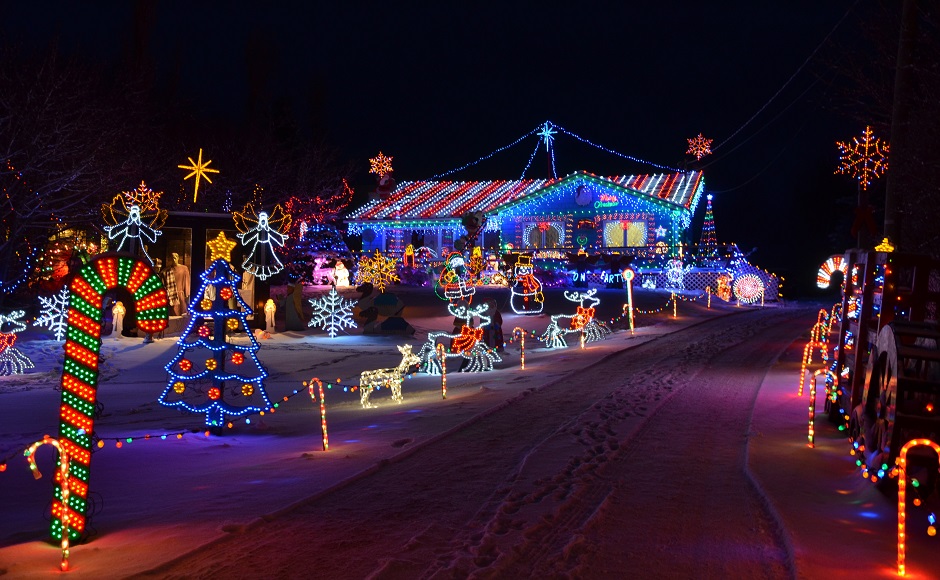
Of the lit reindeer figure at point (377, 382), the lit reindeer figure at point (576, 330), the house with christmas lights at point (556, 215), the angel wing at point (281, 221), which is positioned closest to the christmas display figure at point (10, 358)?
the lit reindeer figure at point (377, 382)

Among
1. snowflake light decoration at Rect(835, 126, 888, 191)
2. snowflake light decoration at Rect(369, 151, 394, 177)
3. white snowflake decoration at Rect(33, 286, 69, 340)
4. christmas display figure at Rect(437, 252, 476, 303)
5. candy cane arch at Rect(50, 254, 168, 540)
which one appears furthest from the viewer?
snowflake light decoration at Rect(369, 151, 394, 177)

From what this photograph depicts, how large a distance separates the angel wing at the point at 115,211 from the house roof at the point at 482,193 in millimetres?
24111

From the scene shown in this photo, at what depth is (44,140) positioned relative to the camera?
2022cm

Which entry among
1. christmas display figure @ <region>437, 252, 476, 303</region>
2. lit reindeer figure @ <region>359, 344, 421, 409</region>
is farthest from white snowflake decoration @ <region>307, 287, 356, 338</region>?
lit reindeer figure @ <region>359, 344, 421, 409</region>

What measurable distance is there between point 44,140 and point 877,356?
64.6 feet

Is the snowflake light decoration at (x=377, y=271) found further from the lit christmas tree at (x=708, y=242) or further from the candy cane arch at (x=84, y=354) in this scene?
the candy cane arch at (x=84, y=354)

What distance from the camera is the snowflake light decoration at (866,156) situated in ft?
49.0

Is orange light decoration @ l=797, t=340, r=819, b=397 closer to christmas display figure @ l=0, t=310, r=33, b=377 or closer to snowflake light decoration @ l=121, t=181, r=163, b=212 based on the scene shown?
christmas display figure @ l=0, t=310, r=33, b=377

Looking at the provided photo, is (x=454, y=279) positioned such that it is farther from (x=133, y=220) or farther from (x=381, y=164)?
(x=381, y=164)

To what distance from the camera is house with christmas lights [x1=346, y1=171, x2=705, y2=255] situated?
1692 inches

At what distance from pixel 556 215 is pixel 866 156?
3060 cm

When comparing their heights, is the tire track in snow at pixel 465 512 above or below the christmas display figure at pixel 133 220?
below

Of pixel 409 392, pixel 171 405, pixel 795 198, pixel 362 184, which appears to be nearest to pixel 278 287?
pixel 409 392

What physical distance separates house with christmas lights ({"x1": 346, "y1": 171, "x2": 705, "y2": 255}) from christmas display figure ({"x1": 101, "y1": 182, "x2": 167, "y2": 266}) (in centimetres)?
2244
